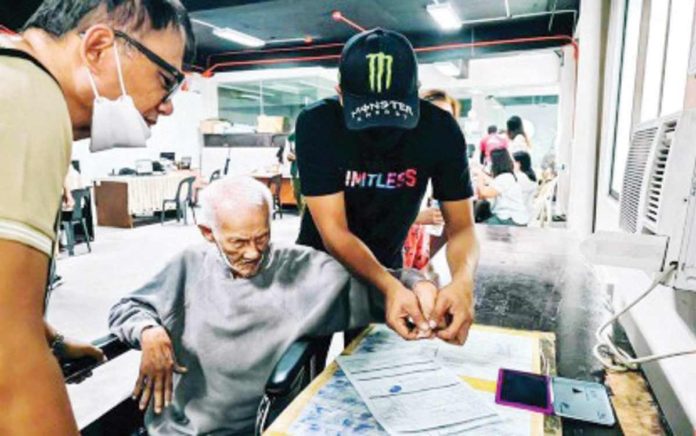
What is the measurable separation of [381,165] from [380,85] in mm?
249

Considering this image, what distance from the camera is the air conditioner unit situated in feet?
2.27

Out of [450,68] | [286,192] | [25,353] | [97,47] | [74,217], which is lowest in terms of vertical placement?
[74,217]

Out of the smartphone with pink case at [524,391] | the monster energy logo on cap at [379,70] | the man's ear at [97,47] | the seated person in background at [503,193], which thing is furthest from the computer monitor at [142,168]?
the smartphone with pink case at [524,391]

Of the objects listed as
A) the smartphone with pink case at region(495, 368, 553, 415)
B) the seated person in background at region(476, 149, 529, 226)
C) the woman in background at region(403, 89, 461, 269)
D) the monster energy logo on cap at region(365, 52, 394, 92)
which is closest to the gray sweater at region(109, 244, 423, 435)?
the smartphone with pink case at region(495, 368, 553, 415)

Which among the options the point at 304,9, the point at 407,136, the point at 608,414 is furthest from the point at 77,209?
the point at 608,414

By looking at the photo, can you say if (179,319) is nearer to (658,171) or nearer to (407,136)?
(407,136)

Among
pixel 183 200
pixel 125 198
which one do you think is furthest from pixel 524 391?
pixel 183 200

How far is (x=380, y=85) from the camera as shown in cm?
120

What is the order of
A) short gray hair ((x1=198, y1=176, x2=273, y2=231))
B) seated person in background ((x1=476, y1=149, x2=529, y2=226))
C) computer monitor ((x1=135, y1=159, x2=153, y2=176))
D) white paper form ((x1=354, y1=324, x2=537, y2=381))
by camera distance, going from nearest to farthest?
white paper form ((x1=354, y1=324, x2=537, y2=381)) < short gray hair ((x1=198, y1=176, x2=273, y2=231)) < seated person in background ((x1=476, y1=149, x2=529, y2=226)) < computer monitor ((x1=135, y1=159, x2=153, y2=176))

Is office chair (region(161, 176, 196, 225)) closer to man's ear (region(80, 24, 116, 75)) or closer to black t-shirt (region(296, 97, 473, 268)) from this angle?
black t-shirt (region(296, 97, 473, 268))

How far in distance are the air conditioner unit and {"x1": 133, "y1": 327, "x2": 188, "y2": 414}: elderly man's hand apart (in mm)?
1070

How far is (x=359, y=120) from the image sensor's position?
3.98ft

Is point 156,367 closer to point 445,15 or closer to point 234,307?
point 234,307

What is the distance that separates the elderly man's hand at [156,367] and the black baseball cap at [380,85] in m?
0.73
